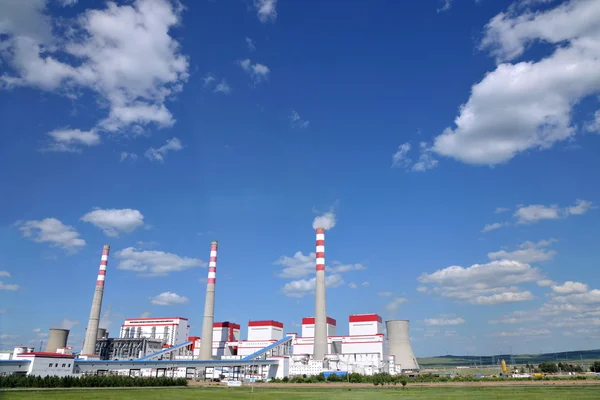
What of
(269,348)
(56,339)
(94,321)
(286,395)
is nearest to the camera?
(286,395)

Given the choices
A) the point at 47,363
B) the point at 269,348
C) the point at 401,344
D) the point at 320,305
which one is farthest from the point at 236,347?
the point at 47,363

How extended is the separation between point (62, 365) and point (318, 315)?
38.3 metres

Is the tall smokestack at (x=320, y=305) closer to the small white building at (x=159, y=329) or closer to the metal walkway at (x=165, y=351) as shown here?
the metal walkway at (x=165, y=351)

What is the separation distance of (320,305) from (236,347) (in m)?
27.2

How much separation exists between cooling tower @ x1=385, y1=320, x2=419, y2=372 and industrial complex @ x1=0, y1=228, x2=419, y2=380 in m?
Answer: 0.18

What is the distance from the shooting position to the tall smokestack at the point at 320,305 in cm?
7400

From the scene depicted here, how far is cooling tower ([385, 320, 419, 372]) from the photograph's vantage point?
84062 millimetres

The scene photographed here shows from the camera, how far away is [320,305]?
74.1 m

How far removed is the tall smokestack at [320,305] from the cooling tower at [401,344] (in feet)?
54.8

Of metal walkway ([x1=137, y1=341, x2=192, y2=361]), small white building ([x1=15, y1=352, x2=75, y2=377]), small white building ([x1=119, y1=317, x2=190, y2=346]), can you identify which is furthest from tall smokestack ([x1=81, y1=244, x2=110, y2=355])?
small white building ([x1=15, y1=352, x2=75, y2=377])

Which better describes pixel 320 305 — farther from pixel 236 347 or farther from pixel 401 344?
pixel 236 347

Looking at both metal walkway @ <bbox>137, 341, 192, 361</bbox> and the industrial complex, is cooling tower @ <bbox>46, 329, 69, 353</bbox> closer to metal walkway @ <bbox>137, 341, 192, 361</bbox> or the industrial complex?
the industrial complex

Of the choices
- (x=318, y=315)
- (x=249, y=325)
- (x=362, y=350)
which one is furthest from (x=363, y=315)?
(x=249, y=325)

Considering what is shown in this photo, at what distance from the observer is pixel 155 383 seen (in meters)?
47.6
